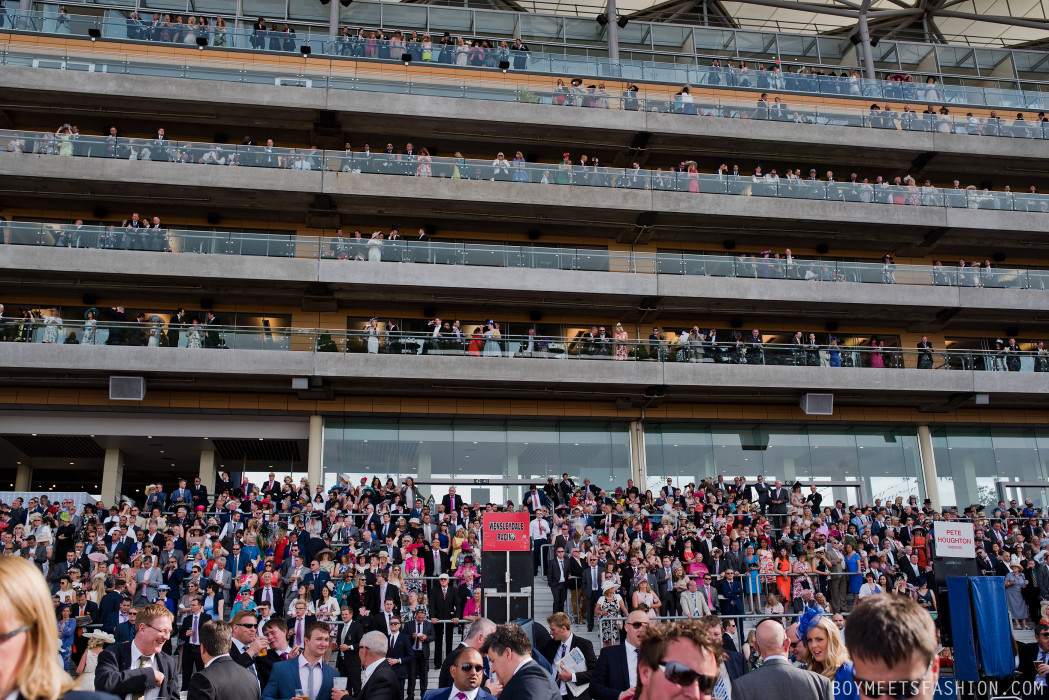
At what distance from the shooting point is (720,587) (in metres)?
19.7

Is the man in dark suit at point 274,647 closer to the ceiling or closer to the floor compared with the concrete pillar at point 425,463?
closer to the floor

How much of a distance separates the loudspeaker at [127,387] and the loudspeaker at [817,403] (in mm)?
22760

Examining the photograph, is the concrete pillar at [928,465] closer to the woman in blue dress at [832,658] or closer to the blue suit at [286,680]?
the woman in blue dress at [832,658]

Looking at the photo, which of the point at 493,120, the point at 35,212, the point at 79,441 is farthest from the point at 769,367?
the point at 35,212

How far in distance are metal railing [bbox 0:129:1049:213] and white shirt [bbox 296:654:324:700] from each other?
26.1 metres

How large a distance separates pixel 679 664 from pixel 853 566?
18397mm

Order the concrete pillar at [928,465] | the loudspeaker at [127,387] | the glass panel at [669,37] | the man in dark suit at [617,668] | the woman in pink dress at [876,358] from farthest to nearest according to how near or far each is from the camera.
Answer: the glass panel at [669,37] → the concrete pillar at [928,465] → the woman in pink dress at [876,358] → the loudspeaker at [127,387] → the man in dark suit at [617,668]

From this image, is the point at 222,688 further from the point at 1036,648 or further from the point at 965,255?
the point at 965,255

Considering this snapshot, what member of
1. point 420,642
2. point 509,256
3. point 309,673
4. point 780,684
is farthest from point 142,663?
point 509,256

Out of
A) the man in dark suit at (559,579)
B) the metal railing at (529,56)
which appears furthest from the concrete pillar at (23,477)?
the man in dark suit at (559,579)

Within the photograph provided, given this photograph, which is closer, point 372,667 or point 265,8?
point 372,667

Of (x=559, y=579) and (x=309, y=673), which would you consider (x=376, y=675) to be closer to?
(x=309, y=673)

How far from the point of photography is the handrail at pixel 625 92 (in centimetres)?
→ 3306

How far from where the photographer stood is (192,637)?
50.5 ft
